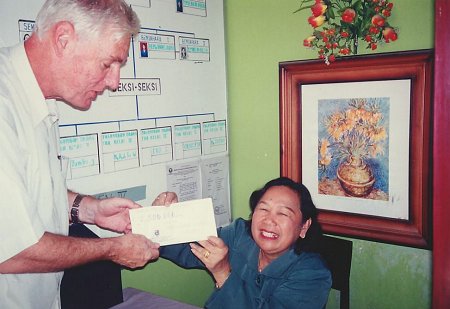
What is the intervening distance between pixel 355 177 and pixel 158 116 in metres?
1.14

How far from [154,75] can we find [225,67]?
62 cm

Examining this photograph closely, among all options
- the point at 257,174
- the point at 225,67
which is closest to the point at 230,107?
the point at 225,67

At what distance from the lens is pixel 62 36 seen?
4.50 feet

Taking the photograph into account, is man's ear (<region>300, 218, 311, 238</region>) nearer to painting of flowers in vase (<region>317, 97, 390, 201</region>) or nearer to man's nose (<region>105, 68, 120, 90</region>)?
painting of flowers in vase (<region>317, 97, 390, 201</region>)

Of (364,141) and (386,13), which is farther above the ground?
(386,13)

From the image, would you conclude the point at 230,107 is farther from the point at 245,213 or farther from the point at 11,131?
the point at 11,131

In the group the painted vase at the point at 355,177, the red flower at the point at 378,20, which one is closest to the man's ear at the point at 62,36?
the red flower at the point at 378,20

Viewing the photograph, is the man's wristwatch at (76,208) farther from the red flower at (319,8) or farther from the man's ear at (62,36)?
the red flower at (319,8)

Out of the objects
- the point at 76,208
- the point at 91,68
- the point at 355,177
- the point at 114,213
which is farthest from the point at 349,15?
the point at 76,208

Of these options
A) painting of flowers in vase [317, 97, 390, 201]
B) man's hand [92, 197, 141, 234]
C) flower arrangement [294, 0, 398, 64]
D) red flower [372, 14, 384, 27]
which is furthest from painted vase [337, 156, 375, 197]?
man's hand [92, 197, 141, 234]

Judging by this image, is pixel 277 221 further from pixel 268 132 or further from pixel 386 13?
pixel 386 13

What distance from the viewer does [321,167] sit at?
2.42 meters

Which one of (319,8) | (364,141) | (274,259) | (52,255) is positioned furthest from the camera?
(364,141)

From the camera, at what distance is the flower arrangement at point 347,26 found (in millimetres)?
2033
